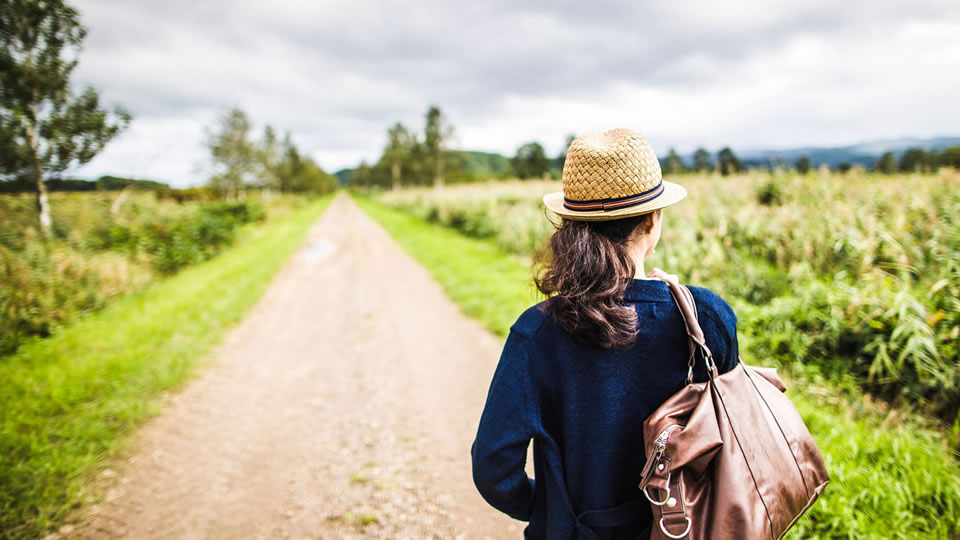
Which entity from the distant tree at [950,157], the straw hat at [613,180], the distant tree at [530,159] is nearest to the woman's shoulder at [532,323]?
the straw hat at [613,180]

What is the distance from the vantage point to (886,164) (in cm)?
710

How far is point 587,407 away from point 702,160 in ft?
32.7

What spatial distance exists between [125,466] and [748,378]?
416cm

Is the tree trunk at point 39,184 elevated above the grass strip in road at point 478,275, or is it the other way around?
the tree trunk at point 39,184

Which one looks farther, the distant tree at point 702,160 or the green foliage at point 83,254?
the distant tree at point 702,160

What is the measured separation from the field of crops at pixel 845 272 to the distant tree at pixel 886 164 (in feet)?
1.97

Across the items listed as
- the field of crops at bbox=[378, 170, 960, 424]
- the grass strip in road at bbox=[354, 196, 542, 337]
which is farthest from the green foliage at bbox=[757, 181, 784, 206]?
the grass strip in road at bbox=[354, 196, 542, 337]

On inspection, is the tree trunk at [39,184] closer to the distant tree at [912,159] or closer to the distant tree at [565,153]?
the distant tree at [565,153]

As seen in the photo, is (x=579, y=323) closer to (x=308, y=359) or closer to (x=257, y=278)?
(x=308, y=359)

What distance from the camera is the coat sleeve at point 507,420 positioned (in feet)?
3.93

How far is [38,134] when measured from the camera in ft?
24.5

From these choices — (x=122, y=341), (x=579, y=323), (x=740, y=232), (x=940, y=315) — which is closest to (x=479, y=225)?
(x=740, y=232)

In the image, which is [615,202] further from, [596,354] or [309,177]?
[309,177]

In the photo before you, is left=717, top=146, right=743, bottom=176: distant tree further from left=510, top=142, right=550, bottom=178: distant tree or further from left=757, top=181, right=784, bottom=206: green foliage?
left=510, top=142, right=550, bottom=178: distant tree
